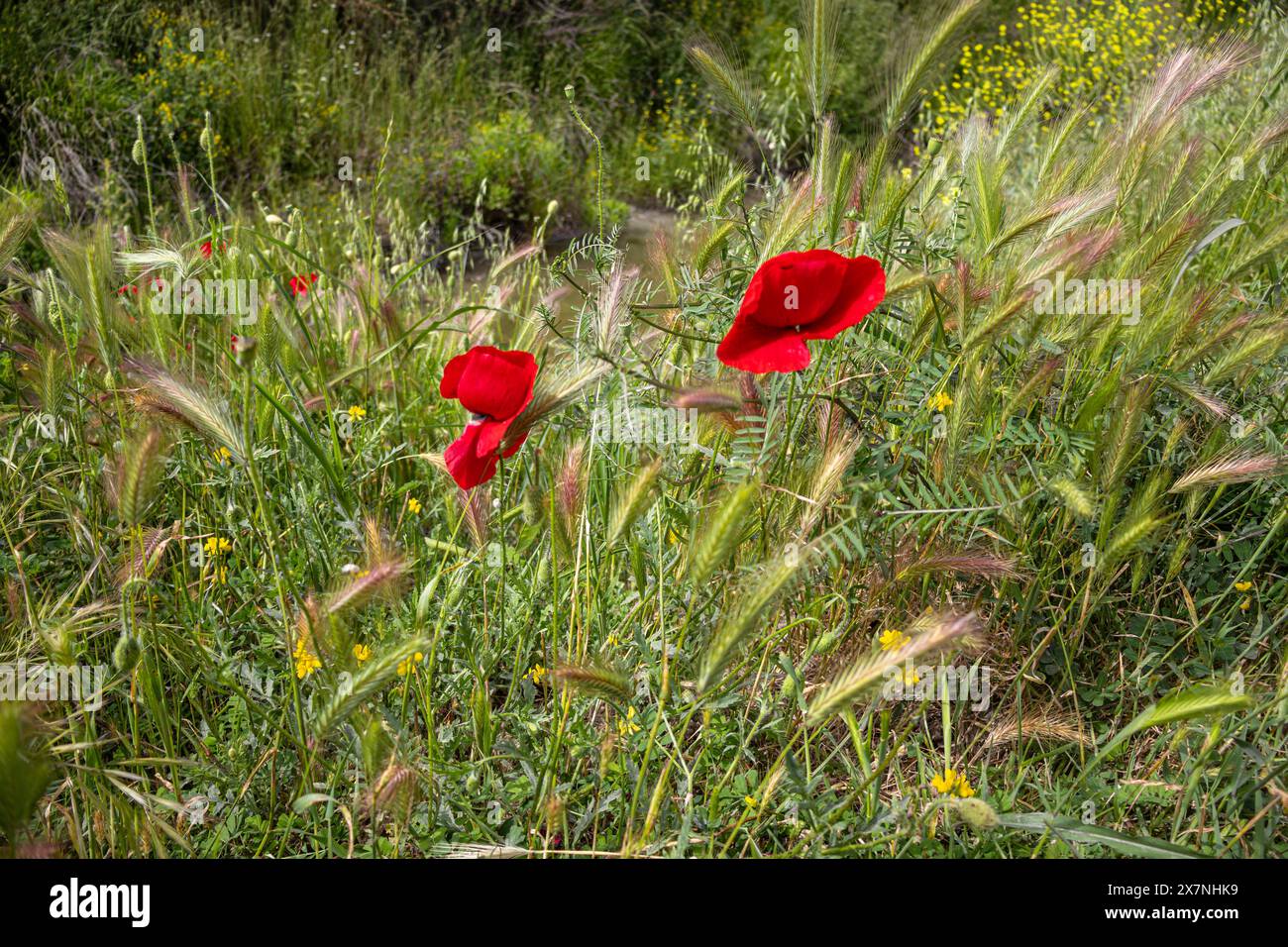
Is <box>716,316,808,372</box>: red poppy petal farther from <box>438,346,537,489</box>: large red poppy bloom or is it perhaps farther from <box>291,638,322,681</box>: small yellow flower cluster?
<box>291,638,322,681</box>: small yellow flower cluster

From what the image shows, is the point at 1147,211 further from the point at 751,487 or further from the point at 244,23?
the point at 244,23

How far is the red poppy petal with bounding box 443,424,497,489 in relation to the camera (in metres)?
1.22

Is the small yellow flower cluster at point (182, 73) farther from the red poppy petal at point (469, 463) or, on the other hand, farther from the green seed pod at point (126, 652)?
the green seed pod at point (126, 652)

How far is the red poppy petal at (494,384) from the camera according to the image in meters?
1.24

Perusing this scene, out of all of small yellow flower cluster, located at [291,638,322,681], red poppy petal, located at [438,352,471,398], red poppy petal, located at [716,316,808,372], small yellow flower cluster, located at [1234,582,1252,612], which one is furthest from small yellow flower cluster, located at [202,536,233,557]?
small yellow flower cluster, located at [1234,582,1252,612]

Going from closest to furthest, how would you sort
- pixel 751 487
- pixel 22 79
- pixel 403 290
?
pixel 751 487
pixel 403 290
pixel 22 79

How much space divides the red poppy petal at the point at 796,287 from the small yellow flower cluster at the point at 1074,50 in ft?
16.1

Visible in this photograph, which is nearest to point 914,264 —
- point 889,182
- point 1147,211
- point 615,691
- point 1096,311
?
point 889,182

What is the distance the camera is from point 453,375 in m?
1.32

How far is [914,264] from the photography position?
4.85ft

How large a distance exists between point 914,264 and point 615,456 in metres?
0.56

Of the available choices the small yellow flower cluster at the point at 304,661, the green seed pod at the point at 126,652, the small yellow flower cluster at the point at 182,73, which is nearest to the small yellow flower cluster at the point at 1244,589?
the small yellow flower cluster at the point at 304,661

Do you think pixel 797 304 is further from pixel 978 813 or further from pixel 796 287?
pixel 978 813

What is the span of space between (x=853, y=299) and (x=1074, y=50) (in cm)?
618
